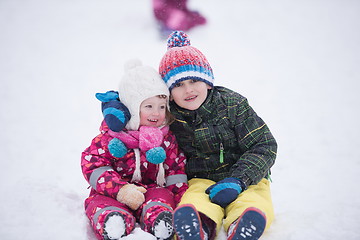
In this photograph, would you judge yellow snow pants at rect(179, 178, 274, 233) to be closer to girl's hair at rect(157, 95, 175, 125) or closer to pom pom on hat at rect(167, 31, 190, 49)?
girl's hair at rect(157, 95, 175, 125)

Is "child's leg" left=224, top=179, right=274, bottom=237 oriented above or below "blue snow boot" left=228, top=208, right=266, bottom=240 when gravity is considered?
above

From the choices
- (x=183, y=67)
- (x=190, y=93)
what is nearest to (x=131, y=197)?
(x=190, y=93)

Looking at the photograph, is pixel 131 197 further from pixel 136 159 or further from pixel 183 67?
pixel 183 67

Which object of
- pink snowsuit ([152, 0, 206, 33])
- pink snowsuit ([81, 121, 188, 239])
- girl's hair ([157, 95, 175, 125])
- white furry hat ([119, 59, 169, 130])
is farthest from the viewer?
pink snowsuit ([152, 0, 206, 33])

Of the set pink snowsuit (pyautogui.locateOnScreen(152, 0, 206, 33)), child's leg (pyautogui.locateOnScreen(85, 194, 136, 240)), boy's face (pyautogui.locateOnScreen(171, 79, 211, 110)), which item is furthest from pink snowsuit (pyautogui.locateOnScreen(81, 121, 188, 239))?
pink snowsuit (pyautogui.locateOnScreen(152, 0, 206, 33))

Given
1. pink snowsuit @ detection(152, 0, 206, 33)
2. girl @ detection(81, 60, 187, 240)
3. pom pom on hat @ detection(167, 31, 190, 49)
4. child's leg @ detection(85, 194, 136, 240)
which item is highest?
pink snowsuit @ detection(152, 0, 206, 33)

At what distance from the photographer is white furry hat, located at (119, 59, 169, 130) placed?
75.0 inches

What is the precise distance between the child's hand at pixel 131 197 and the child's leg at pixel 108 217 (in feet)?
0.12

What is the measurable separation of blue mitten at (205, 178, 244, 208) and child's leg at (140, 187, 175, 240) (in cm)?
24
